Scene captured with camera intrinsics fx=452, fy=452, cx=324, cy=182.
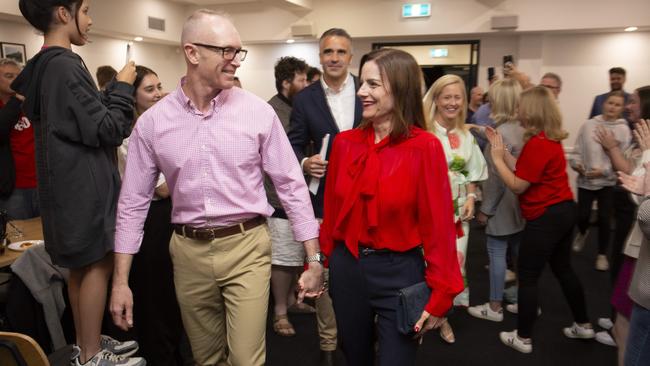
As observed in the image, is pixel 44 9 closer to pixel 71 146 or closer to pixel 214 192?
pixel 71 146

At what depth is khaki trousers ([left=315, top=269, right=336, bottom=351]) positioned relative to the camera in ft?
8.33

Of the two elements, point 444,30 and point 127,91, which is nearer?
point 127,91

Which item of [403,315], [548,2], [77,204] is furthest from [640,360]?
[548,2]

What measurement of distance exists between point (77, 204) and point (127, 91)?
1.68ft

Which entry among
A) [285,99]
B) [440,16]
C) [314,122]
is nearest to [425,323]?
[314,122]

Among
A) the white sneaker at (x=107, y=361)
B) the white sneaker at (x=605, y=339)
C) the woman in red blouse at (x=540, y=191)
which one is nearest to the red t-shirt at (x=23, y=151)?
the white sneaker at (x=107, y=361)

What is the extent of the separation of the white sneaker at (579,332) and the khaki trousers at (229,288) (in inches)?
90.8

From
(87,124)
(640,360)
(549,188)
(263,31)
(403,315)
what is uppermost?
(263,31)

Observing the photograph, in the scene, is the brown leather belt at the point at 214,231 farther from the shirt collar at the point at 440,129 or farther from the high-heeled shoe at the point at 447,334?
the high-heeled shoe at the point at 447,334

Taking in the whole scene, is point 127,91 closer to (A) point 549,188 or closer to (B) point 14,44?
(A) point 549,188

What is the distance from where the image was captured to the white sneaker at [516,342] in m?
2.83

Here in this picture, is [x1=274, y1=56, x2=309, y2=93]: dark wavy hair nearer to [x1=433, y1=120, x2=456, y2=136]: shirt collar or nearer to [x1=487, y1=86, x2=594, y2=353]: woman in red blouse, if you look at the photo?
[x1=433, y1=120, x2=456, y2=136]: shirt collar

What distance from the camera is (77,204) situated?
1.81 metres

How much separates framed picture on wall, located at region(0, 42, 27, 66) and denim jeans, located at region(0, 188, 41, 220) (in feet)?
11.6
